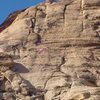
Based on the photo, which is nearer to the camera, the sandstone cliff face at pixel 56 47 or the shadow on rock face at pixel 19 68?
the sandstone cliff face at pixel 56 47

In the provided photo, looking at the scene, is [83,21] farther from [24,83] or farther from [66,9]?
[24,83]

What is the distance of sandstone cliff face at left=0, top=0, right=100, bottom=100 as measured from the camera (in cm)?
4703

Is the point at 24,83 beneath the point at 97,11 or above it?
beneath

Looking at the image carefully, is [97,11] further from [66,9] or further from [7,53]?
[7,53]

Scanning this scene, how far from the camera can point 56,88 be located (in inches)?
1827

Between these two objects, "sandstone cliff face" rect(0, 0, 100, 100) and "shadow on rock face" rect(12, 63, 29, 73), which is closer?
"sandstone cliff face" rect(0, 0, 100, 100)

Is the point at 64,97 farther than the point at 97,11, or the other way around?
the point at 97,11

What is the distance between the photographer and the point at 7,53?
49062 mm

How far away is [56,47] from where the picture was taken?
49562mm

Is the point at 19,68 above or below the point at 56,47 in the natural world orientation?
below

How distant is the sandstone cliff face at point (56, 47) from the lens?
154 ft

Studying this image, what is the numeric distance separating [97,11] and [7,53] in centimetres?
701

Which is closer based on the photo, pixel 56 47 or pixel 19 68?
pixel 19 68

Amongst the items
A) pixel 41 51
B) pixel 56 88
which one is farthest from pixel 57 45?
pixel 56 88
